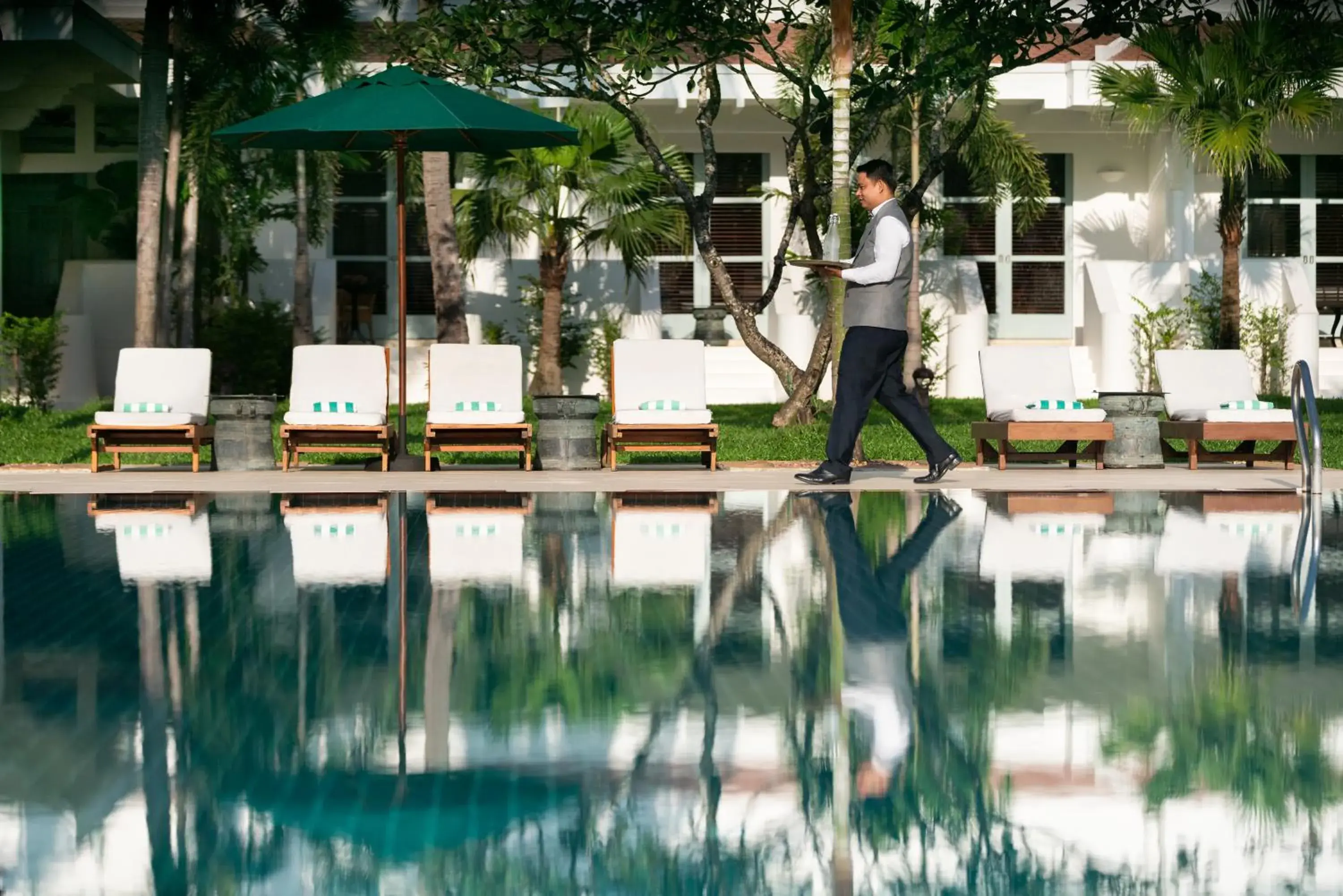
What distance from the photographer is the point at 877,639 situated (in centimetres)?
628

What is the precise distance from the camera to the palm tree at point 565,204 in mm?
21984

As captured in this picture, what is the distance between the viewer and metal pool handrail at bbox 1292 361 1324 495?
1170 centimetres

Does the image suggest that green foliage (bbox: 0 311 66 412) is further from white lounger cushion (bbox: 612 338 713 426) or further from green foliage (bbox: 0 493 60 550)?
green foliage (bbox: 0 493 60 550)

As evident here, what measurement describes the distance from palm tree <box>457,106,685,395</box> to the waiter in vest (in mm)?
10256

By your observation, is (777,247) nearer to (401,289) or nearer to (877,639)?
(401,289)

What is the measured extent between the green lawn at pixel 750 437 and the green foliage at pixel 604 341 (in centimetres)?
222

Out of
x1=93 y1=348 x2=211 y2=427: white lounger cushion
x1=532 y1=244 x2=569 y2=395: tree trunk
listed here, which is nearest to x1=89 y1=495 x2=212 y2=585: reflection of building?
x1=93 y1=348 x2=211 y2=427: white lounger cushion

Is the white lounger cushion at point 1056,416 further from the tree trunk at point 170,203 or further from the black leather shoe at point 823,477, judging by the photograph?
the tree trunk at point 170,203

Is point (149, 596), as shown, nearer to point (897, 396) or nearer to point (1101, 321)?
point (897, 396)

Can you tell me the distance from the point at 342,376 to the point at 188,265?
8.71 meters

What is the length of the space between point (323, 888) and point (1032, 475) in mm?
11075

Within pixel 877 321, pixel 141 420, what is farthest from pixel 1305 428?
pixel 141 420

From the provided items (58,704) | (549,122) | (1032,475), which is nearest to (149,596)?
(58,704)

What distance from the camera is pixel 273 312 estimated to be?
25.2 m
